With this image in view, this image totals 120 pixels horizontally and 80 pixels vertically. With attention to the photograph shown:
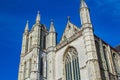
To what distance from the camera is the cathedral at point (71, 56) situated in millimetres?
22400

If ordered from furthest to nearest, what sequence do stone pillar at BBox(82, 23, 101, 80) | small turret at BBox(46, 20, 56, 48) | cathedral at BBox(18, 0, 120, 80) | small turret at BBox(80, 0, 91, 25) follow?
small turret at BBox(46, 20, 56, 48), small turret at BBox(80, 0, 91, 25), cathedral at BBox(18, 0, 120, 80), stone pillar at BBox(82, 23, 101, 80)

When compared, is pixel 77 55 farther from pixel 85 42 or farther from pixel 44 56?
pixel 44 56

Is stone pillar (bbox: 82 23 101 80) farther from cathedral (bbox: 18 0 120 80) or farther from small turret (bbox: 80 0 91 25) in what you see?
small turret (bbox: 80 0 91 25)

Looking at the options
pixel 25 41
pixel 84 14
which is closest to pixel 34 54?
pixel 25 41

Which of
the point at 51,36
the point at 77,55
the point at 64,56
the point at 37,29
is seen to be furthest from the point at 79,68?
the point at 37,29

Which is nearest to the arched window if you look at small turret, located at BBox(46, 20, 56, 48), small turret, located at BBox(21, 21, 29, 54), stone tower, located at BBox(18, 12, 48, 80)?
stone tower, located at BBox(18, 12, 48, 80)

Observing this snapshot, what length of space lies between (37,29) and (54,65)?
7206mm

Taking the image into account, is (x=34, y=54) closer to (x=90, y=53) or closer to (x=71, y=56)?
(x=71, y=56)

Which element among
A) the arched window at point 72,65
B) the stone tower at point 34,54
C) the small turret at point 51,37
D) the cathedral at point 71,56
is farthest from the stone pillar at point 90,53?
the stone tower at point 34,54

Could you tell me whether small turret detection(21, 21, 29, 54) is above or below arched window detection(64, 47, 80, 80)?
above

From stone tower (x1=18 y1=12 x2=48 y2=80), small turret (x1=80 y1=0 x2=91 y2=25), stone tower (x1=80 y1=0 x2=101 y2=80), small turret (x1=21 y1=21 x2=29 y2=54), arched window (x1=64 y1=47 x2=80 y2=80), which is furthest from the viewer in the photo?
small turret (x1=21 y1=21 x2=29 y2=54)

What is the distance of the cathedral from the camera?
2240 cm

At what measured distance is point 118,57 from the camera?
2770 centimetres

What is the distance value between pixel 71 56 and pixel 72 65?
4.18ft
